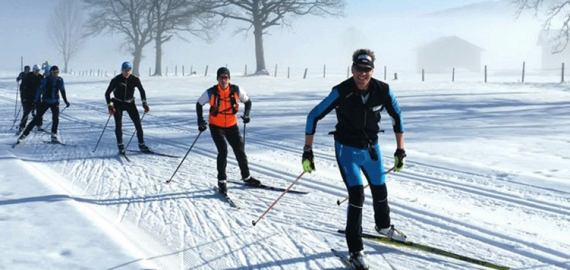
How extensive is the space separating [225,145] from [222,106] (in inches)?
21.6

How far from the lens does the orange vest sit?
7.03m

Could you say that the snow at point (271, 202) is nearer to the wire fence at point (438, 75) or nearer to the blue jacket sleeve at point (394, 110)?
the blue jacket sleeve at point (394, 110)

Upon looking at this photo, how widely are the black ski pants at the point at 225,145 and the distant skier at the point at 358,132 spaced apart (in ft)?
8.55

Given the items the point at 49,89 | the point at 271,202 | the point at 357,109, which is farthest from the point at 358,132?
the point at 49,89

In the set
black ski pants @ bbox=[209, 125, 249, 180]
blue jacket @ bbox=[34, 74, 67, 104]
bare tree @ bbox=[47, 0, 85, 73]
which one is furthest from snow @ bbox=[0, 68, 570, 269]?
bare tree @ bbox=[47, 0, 85, 73]

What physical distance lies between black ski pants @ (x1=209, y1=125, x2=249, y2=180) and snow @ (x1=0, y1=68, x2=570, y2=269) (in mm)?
337

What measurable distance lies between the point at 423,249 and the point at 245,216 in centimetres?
213

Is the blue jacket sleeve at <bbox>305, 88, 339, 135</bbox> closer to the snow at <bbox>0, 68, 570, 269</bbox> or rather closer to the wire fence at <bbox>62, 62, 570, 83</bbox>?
the snow at <bbox>0, 68, 570, 269</bbox>

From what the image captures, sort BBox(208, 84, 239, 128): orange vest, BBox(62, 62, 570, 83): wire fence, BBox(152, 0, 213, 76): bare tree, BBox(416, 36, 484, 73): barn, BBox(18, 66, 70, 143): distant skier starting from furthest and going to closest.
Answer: BBox(416, 36, 484, 73): barn < BBox(152, 0, 213, 76): bare tree < BBox(62, 62, 570, 83): wire fence < BBox(18, 66, 70, 143): distant skier < BBox(208, 84, 239, 128): orange vest

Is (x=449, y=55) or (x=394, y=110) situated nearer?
(x=394, y=110)

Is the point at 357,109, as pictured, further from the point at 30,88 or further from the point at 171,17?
Answer: the point at 171,17

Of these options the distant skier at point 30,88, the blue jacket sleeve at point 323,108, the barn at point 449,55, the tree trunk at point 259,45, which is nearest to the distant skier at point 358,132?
the blue jacket sleeve at point 323,108

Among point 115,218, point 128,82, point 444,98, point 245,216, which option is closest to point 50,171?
point 128,82

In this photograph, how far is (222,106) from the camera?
7.07m
